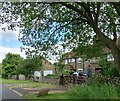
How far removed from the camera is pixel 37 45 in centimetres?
2041

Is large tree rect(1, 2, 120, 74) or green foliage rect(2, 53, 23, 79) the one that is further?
green foliage rect(2, 53, 23, 79)

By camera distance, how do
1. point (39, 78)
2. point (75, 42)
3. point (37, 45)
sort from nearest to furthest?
point (37, 45)
point (75, 42)
point (39, 78)

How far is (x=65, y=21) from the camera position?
2014cm

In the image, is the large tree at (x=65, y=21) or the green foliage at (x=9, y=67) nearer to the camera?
the large tree at (x=65, y=21)

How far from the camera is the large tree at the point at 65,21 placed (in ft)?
60.7

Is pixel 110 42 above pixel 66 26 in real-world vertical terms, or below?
below

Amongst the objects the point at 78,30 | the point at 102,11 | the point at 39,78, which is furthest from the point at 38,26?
the point at 39,78

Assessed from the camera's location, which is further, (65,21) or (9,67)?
(9,67)

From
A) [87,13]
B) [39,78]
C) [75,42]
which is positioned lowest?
[39,78]

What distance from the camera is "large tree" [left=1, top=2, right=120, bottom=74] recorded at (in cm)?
1850

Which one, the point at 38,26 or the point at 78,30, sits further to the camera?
the point at 78,30

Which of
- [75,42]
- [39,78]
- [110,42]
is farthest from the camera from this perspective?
[39,78]

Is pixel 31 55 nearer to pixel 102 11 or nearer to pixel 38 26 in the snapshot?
pixel 38 26

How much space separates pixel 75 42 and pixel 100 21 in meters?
2.64
